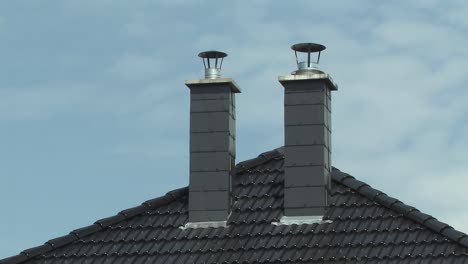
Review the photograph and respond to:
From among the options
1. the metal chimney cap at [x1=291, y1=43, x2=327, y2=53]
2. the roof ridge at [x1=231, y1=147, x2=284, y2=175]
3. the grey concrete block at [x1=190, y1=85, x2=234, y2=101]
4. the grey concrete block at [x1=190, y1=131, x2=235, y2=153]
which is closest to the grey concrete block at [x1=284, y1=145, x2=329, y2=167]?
the roof ridge at [x1=231, y1=147, x2=284, y2=175]

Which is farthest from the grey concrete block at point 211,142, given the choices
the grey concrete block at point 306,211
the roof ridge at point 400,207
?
the roof ridge at point 400,207

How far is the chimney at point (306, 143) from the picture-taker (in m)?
30.8

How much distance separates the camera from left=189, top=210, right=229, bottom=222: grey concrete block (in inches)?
1227

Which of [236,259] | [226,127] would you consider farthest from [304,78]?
[236,259]

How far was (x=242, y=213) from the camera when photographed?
31.2 meters

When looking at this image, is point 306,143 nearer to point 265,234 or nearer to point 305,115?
point 305,115

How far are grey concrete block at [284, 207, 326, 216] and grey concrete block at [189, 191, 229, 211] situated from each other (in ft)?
3.91

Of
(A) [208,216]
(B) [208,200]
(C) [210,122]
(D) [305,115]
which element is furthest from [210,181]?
(D) [305,115]

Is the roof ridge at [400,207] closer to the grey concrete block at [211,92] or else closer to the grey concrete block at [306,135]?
the grey concrete block at [306,135]

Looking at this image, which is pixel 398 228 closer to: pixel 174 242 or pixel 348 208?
pixel 348 208

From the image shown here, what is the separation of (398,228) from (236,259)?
9.69ft

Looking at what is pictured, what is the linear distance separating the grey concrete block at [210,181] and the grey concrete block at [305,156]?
3.94 feet

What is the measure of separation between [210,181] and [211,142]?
75cm

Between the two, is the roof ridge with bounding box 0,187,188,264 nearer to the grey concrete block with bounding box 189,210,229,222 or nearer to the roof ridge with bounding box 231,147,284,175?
the grey concrete block with bounding box 189,210,229,222
